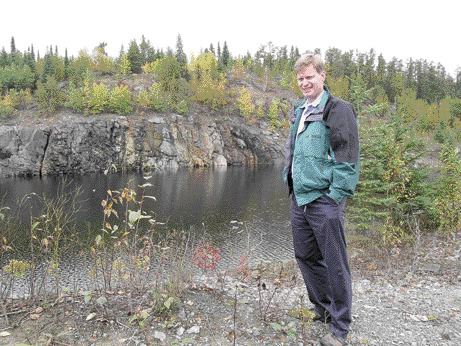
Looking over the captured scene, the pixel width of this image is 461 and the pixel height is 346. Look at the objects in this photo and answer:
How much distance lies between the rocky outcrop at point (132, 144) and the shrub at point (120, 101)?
2321 millimetres

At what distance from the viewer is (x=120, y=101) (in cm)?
6812

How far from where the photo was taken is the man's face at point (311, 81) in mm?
3617

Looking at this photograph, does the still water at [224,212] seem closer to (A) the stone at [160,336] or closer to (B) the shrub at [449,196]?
(B) the shrub at [449,196]

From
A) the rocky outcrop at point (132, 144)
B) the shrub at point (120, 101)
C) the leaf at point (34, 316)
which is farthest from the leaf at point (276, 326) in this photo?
the shrub at point (120, 101)

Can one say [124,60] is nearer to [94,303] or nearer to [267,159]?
[267,159]

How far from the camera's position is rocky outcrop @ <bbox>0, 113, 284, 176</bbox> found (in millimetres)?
56906

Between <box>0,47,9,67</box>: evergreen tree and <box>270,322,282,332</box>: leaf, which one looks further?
<box>0,47,9,67</box>: evergreen tree

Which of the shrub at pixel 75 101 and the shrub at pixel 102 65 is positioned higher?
the shrub at pixel 102 65

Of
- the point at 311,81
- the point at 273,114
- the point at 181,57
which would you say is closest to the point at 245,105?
the point at 273,114

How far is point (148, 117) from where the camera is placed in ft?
229

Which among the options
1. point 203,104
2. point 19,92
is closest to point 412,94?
A: point 203,104

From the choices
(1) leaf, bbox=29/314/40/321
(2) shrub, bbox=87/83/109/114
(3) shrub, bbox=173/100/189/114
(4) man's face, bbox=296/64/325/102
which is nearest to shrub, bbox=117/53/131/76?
(3) shrub, bbox=173/100/189/114

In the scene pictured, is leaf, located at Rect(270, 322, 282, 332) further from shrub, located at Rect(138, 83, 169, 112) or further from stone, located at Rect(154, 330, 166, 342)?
shrub, located at Rect(138, 83, 169, 112)

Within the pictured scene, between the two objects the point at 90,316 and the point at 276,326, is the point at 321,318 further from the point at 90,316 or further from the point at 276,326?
the point at 90,316
